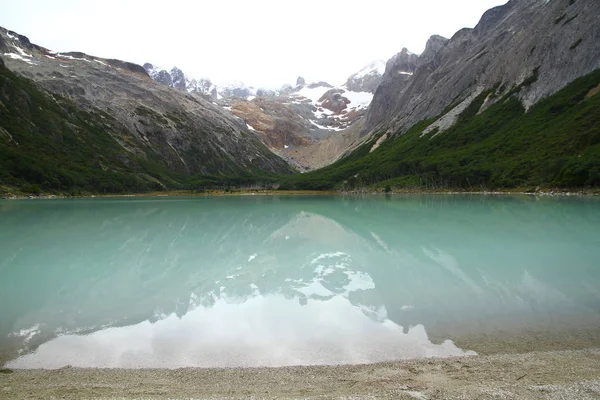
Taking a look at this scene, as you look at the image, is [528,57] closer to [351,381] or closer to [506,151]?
[506,151]

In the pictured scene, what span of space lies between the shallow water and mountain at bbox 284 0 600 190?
71235 mm

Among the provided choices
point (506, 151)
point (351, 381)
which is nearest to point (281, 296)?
point (351, 381)

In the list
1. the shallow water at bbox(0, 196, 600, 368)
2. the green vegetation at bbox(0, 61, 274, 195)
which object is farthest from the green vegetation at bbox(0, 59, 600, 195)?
the shallow water at bbox(0, 196, 600, 368)

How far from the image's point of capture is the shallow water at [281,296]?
34.2 ft

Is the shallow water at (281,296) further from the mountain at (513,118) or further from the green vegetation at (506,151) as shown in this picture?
the mountain at (513,118)

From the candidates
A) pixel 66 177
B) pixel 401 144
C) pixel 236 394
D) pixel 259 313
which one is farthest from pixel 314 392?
pixel 401 144

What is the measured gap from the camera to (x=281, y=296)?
51.1 ft

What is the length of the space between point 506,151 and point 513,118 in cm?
2630

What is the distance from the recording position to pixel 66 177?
141 metres

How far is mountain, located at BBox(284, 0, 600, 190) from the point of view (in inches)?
3730

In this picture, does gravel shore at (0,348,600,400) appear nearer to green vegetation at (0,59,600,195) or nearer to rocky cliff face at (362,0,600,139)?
green vegetation at (0,59,600,195)

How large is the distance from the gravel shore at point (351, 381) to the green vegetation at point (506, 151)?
8328cm

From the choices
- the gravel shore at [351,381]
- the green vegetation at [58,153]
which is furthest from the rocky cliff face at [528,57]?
the gravel shore at [351,381]

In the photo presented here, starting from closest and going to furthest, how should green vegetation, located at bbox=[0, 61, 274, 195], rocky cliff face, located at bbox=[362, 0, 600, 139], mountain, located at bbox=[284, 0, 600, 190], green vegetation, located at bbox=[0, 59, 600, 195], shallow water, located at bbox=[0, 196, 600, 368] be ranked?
shallow water, located at bbox=[0, 196, 600, 368] → green vegetation, located at bbox=[0, 59, 600, 195] → mountain, located at bbox=[284, 0, 600, 190] → rocky cliff face, located at bbox=[362, 0, 600, 139] → green vegetation, located at bbox=[0, 61, 274, 195]
